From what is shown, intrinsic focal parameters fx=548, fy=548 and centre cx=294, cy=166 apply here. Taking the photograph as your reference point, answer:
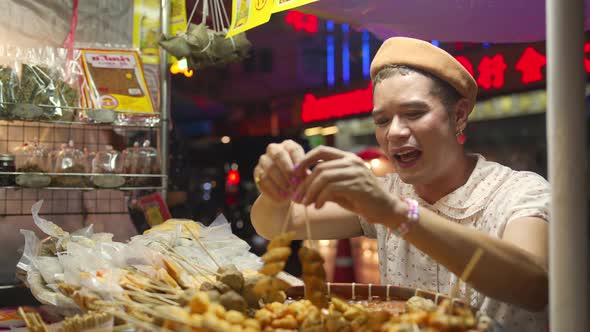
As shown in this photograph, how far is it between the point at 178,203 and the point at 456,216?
6.78 feet

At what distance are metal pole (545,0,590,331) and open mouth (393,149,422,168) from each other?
2.89 ft

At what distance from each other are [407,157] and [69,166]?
1.71 meters

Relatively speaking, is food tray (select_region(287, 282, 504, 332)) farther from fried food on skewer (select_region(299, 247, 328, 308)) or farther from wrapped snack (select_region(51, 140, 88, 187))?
wrapped snack (select_region(51, 140, 88, 187))

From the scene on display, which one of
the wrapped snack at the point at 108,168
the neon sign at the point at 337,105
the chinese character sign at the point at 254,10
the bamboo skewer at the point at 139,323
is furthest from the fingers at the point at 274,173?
the neon sign at the point at 337,105

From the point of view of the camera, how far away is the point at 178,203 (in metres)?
3.54

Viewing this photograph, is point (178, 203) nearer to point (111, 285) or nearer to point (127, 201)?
point (127, 201)

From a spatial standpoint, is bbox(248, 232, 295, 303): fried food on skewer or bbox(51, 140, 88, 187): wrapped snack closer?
bbox(248, 232, 295, 303): fried food on skewer

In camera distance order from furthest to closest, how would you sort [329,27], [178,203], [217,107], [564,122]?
1. [217,107]
2. [329,27]
3. [178,203]
4. [564,122]

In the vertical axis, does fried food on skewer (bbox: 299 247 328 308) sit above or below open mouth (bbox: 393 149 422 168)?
below

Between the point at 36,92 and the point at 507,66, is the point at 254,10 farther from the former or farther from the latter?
the point at 507,66

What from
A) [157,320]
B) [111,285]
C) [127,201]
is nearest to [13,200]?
[127,201]

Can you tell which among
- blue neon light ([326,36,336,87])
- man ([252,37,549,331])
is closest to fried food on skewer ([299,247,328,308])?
man ([252,37,549,331])

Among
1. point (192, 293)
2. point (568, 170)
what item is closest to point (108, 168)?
point (192, 293)

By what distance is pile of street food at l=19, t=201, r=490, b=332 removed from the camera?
1.22 m
